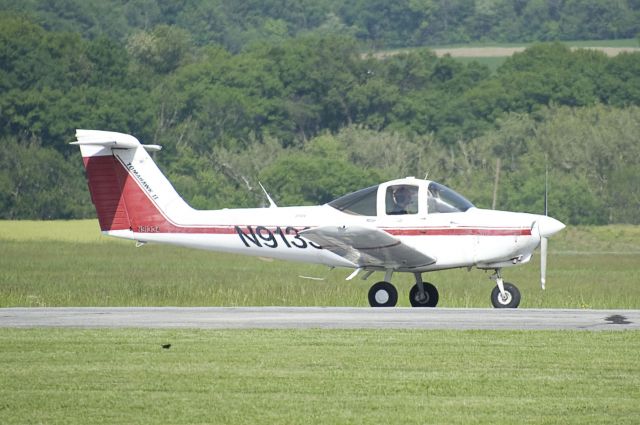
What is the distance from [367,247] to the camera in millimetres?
20266

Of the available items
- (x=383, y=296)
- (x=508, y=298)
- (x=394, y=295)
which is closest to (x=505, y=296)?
(x=508, y=298)

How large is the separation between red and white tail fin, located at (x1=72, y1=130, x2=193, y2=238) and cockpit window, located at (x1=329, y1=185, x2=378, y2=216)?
2.46m

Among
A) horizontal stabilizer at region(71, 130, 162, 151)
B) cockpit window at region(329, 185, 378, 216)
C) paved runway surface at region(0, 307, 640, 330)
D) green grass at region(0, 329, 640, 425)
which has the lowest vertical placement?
green grass at region(0, 329, 640, 425)

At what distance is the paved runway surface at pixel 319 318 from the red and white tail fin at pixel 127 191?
3155 mm

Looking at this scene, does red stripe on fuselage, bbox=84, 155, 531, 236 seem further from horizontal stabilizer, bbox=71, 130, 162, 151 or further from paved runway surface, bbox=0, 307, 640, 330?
paved runway surface, bbox=0, 307, 640, 330

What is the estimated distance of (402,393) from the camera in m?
11.4

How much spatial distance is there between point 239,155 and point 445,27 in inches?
2434

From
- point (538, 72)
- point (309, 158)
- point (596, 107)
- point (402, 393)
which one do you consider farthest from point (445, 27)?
point (402, 393)

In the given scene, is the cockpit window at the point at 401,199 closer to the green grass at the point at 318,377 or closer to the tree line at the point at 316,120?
the green grass at the point at 318,377

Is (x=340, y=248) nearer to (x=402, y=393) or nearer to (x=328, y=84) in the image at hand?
(x=402, y=393)

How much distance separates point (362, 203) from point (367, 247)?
23.8 inches

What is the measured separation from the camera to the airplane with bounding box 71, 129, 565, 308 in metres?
20.0

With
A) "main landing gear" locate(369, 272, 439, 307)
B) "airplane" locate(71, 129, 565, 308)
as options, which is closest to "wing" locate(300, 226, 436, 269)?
"airplane" locate(71, 129, 565, 308)

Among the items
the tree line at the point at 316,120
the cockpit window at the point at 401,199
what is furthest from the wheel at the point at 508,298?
the tree line at the point at 316,120
